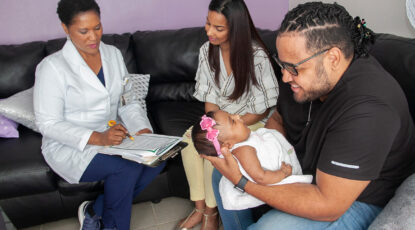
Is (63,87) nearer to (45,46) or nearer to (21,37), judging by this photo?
(45,46)

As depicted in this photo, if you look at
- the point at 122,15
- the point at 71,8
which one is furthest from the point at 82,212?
the point at 122,15

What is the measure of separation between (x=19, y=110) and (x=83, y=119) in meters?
0.55

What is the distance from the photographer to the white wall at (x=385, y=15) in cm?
184

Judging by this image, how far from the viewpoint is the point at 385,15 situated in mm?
1959

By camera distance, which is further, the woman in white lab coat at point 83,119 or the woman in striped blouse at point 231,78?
the woman in striped blouse at point 231,78

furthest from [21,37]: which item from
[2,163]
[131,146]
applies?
[131,146]

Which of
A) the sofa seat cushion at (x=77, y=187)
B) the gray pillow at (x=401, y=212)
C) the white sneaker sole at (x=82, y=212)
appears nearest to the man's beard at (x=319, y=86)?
the gray pillow at (x=401, y=212)

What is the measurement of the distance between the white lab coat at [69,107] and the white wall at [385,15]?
1.75m

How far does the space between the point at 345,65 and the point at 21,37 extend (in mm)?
2589

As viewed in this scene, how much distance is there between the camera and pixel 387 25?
1953mm

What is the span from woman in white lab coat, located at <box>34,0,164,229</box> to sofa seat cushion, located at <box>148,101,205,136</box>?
38 centimetres

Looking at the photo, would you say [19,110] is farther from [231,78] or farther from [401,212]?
[401,212]

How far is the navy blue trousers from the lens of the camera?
169 cm

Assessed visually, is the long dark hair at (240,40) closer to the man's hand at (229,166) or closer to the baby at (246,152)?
the baby at (246,152)
